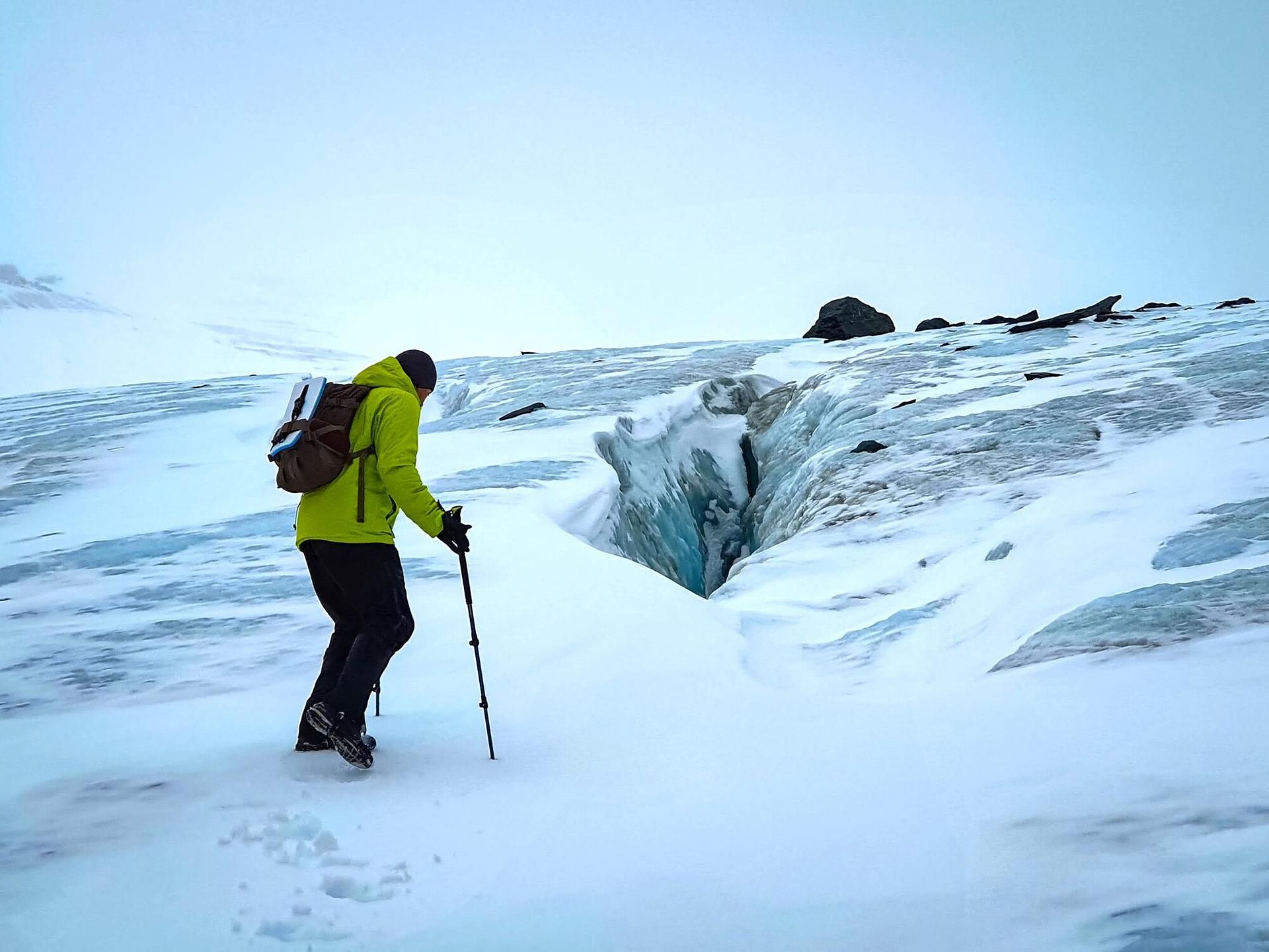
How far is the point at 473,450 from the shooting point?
10.9 meters

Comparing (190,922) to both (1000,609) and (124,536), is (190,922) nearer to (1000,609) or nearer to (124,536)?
(1000,609)

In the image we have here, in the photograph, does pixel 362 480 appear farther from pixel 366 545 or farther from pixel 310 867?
pixel 310 867

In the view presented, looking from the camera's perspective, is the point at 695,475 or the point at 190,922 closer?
the point at 190,922

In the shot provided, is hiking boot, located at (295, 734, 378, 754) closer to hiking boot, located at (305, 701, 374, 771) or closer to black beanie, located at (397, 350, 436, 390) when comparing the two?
hiking boot, located at (305, 701, 374, 771)

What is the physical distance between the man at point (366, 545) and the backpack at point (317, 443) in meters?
0.02

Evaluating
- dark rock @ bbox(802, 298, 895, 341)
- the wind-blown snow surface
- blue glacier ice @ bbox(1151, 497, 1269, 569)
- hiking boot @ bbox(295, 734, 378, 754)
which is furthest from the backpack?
dark rock @ bbox(802, 298, 895, 341)

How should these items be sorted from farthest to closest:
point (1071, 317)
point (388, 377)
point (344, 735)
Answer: point (1071, 317), point (388, 377), point (344, 735)

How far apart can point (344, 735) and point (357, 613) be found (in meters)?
0.45

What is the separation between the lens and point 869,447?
10.5 m

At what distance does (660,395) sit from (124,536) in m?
8.93

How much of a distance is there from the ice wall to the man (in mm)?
5648

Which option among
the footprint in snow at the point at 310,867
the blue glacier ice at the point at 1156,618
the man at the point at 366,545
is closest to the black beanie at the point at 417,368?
the man at the point at 366,545

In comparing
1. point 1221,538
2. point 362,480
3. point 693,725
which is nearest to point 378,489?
point 362,480

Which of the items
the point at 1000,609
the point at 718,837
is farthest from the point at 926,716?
the point at 1000,609
